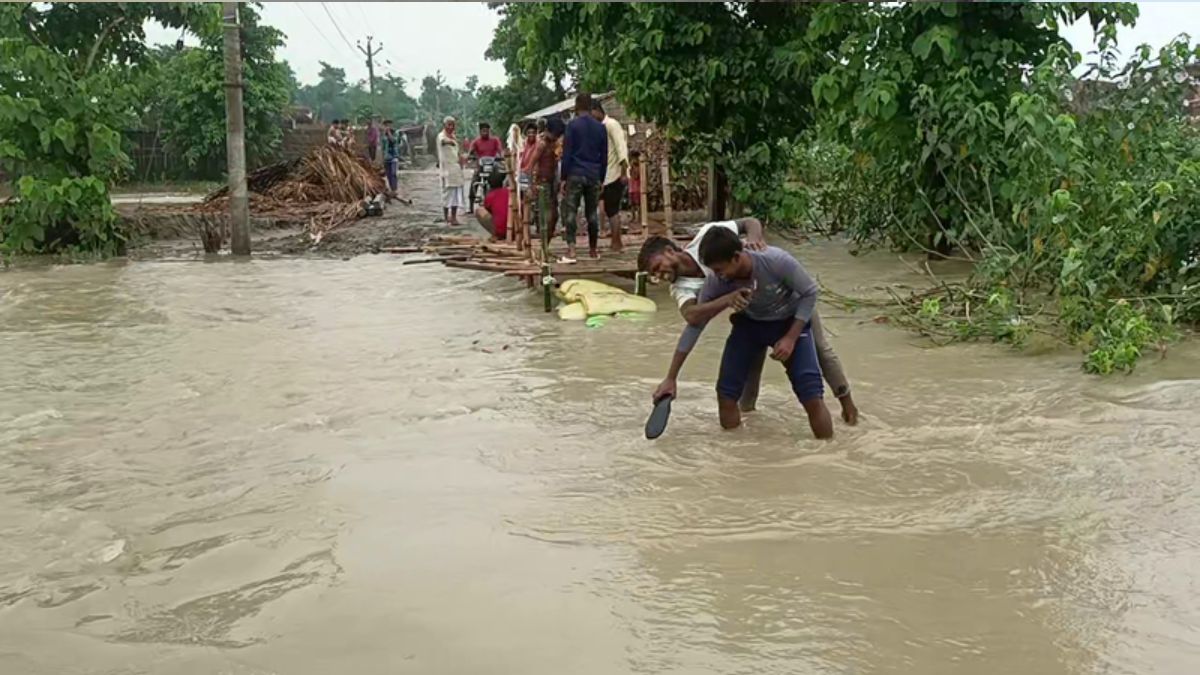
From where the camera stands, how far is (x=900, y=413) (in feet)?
19.8

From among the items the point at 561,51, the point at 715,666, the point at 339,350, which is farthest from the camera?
the point at 561,51

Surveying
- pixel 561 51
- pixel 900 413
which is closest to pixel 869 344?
pixel 900 413

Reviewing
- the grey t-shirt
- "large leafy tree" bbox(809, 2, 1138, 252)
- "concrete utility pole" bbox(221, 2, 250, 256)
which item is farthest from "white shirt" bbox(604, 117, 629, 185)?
the grey t-shirt

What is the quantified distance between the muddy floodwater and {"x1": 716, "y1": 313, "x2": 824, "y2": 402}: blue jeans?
28 centimetres

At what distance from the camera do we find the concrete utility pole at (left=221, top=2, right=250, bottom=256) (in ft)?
44.3

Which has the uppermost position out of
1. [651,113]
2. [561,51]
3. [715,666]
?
[561,51]

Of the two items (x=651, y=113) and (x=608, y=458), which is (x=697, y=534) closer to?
(x=608, y=458)

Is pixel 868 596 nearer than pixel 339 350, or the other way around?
pixel 868 596

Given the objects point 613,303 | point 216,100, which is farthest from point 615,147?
point 216,100

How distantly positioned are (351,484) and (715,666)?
232cm

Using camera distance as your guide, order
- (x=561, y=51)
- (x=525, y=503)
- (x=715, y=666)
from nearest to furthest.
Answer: (x=715, y=666)
(x=525, y=503)
(x=561, y=51)

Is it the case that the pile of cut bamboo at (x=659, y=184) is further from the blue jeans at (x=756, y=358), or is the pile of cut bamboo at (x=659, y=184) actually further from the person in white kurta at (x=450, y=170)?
the blue jeans at (x=756, y=358)

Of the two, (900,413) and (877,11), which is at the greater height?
(877,11)

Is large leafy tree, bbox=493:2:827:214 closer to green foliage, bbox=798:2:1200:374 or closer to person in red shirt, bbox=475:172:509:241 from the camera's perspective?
green foliage, bbox=798:2:1200:374
